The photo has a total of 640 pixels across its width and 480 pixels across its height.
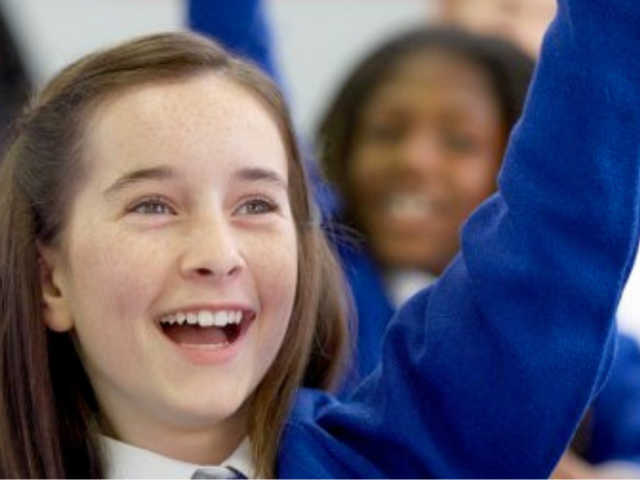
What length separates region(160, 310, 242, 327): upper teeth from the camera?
37.8 inches

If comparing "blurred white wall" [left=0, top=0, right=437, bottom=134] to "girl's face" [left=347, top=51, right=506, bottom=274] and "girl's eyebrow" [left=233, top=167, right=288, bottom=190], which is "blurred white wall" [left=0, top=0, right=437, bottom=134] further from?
"girl's eyebrow" [left=233, top=167, right=288, bottom=190]

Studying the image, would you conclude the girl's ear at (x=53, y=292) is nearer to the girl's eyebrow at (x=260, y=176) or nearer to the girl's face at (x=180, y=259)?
the girl's face at (x=180, y=259)

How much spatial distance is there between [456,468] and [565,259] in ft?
0.52

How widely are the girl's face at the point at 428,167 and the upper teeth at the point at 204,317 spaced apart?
0.79 m

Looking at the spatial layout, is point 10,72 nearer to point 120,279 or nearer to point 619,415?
point 619,415

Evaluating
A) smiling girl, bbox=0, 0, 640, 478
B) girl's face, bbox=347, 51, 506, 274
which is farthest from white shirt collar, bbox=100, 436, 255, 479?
girl's face, bbox=347, 51, 506, 274

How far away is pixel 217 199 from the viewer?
962 mm

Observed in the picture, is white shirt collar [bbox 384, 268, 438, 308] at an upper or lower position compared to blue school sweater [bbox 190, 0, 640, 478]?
lower

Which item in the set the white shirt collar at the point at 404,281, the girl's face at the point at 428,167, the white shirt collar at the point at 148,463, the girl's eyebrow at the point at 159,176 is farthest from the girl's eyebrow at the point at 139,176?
the girl's face at the point at 428,167

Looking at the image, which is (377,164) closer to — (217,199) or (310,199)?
(310,199)

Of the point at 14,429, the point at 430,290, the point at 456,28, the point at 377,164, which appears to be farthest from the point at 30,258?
the point at 456,28

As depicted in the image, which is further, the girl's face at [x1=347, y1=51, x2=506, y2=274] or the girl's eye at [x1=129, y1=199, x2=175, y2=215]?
the girl's face at [x1=347, y1=51, x2=506, y2=274]

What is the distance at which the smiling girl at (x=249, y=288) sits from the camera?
2.99ft

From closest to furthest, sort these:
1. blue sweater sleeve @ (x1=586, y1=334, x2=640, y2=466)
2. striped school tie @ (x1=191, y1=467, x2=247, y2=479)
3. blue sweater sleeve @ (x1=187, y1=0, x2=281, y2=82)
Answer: striped school tie @ (x1=191, y1=467, x2=247, y2=479), blue sweater sleeve @ (x1=187, y1=0, x2=281, y2=82), blue sweater sleeve @ (x1=586, y1=334, x2=640, y2=466)
